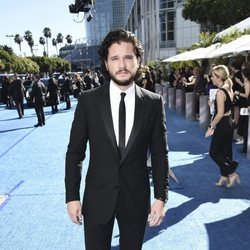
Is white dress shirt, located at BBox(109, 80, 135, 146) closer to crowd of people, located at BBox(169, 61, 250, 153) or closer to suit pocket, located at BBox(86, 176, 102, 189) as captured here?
suit pocket, located at BBox(86, 176, 102, 189)

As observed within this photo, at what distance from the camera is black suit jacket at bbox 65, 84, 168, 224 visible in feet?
7.58

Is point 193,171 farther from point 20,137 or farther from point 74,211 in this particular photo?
point 20,137

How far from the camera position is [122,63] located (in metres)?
2.29

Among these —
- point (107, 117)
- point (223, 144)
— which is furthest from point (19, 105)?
point (107, 117)

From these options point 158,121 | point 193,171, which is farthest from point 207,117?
point 158,121

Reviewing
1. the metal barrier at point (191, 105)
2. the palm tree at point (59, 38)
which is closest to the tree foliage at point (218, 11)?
the metal barrier at point (191, 105)

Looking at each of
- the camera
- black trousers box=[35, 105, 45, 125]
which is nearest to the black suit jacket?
black trousers box=[35, 105, 45, 125]

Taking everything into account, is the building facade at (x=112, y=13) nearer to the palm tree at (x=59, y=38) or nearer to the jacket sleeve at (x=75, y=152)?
the palm tree at (x=59, y=38)

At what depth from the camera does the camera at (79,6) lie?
14812mm

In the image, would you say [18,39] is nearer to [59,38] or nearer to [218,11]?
[59,38]

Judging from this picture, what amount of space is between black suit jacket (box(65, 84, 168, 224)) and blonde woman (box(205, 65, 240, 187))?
3.34 m

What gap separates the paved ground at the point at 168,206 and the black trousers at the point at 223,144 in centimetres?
34

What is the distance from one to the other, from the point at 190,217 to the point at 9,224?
7.54ft

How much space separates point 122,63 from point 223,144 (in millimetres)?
4002
